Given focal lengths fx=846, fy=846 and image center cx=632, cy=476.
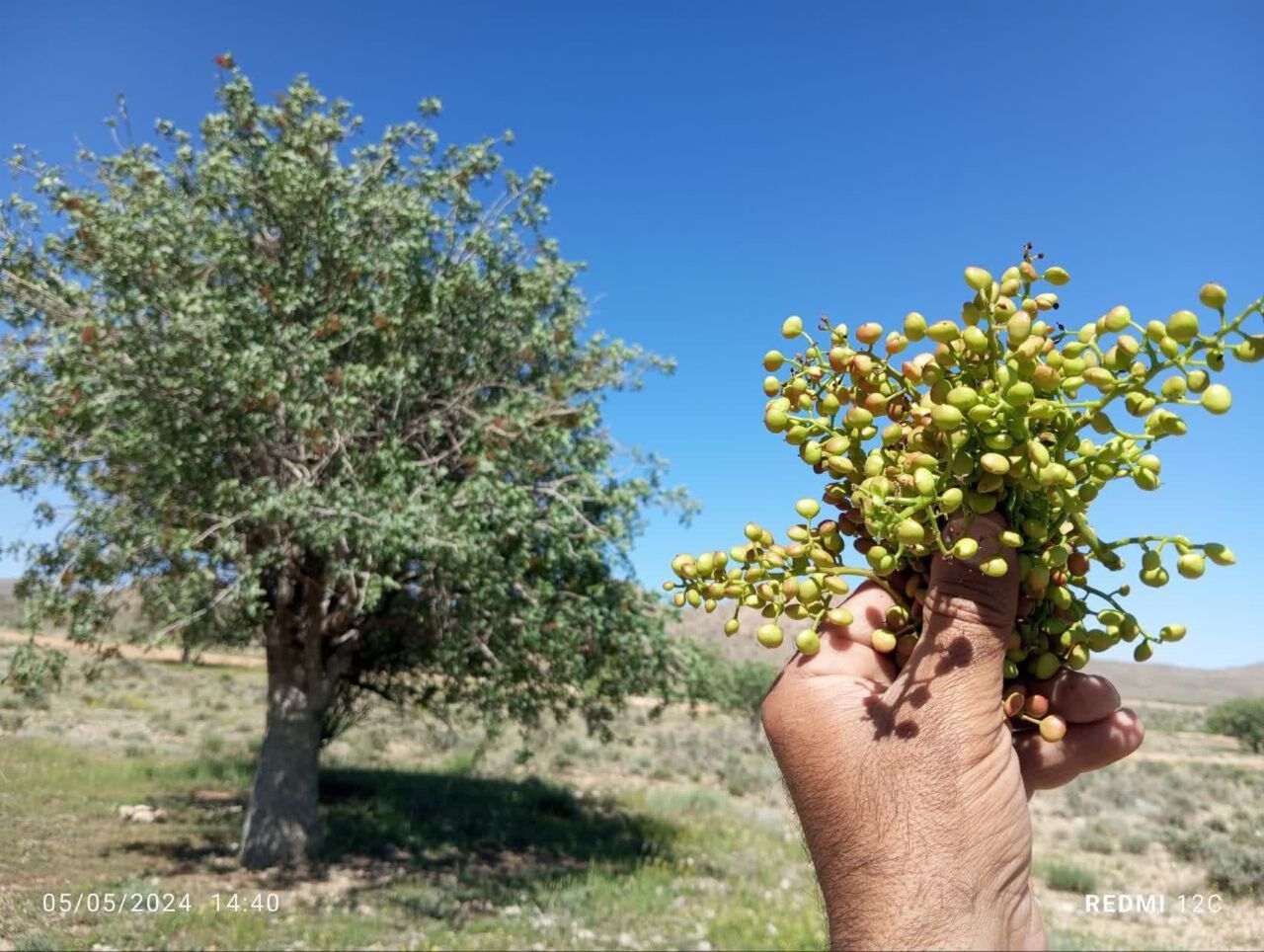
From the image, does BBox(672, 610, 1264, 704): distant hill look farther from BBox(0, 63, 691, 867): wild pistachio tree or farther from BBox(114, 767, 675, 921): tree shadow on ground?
BBox(0, 63, 691, 867): wild pistachio tree

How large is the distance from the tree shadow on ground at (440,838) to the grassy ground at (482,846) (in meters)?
0.05

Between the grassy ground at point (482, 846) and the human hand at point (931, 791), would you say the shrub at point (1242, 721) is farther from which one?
the human hand at point (931, 791)

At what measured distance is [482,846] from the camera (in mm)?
13148

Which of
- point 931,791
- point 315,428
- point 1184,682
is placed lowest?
point 1184,682

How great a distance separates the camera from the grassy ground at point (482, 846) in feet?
27.8

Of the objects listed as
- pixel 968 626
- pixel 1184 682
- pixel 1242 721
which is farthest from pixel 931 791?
pixel 1184 682

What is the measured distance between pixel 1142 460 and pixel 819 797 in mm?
766

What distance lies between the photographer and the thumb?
1386mm

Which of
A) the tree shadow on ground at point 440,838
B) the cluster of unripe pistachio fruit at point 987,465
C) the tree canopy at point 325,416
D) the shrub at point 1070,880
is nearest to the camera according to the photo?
the cluster of unripe pistachio fruit at point 987,465

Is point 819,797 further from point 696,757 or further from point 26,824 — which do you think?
point 696,757

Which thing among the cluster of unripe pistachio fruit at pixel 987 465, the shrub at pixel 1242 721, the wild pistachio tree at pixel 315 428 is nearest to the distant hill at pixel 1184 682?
the shrub at pixel 1242 721

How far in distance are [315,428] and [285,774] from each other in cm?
516

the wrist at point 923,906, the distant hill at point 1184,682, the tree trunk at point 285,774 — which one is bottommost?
the distant hill at point 1184,682

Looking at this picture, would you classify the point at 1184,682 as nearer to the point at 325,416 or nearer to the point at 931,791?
the point at 325,416
